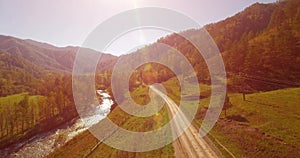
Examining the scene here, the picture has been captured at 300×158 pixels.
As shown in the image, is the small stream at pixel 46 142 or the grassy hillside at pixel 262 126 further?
the small stream at pixel 46 142

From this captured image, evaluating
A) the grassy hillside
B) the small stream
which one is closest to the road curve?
the grassy hillside

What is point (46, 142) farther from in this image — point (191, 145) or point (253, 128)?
point (253, 128)

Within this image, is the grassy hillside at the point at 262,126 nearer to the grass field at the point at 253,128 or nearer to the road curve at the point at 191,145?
the grass field at the point at 253,128

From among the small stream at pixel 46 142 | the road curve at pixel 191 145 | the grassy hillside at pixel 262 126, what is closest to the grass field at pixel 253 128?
the grassy hillside at pixel 262 126

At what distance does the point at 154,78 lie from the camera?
15350 cm

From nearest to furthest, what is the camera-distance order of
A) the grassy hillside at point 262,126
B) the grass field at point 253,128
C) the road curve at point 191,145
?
1. the grassy hillside at point 262,126
2. the grass field at point 253,128
3. the road curve at point 191,145

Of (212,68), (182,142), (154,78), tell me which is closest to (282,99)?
(182,142)

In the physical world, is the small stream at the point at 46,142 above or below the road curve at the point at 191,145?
below

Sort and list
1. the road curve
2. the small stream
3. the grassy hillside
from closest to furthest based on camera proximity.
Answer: the grassy hillside → the road curve → the small stream

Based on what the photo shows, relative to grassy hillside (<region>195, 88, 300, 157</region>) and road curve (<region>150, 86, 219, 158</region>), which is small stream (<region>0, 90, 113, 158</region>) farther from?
grassy hillside (<region>195, 88, 300, 157</region>)

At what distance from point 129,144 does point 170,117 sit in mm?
16037

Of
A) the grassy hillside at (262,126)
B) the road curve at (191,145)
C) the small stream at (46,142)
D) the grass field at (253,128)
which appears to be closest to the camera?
the grassy hillside at (262,126)

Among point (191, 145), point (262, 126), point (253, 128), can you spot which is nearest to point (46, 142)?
point (191, 145)

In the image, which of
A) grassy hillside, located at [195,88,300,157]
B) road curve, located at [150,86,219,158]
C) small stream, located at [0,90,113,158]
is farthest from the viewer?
small stream, located at [0,90,113,158]
